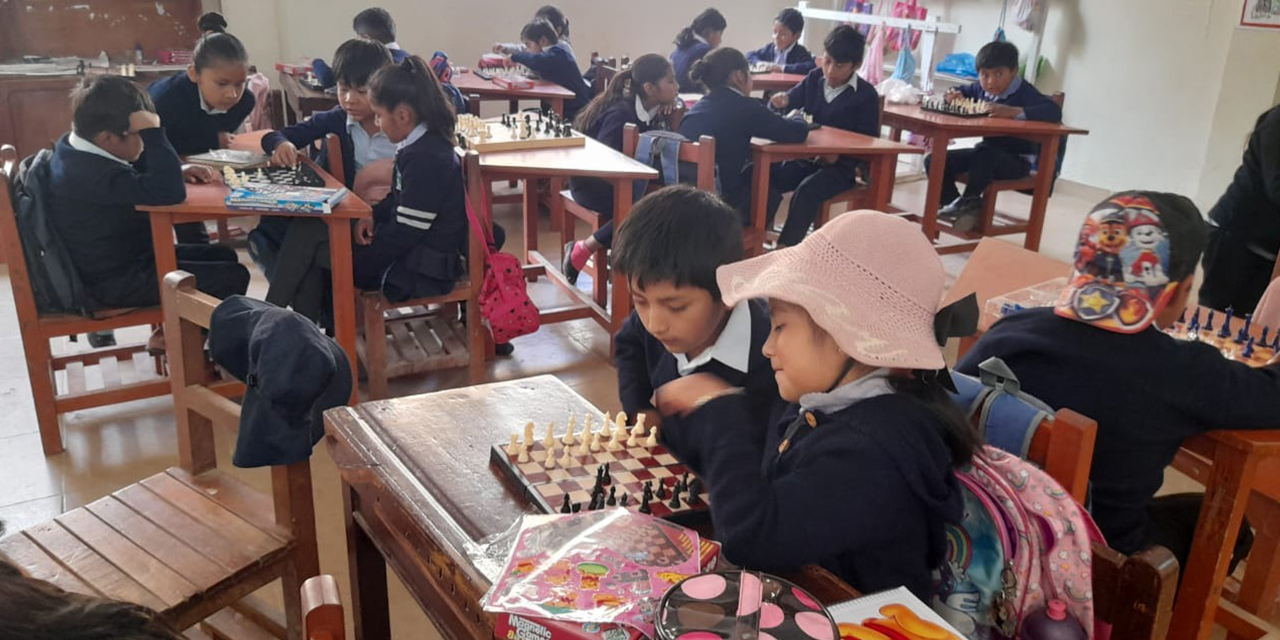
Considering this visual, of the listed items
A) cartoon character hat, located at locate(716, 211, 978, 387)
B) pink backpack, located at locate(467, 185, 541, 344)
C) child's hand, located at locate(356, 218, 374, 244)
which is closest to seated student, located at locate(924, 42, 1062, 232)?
pink backpack, located at locate(467, 185, 541, 344)

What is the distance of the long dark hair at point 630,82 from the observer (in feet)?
13.7

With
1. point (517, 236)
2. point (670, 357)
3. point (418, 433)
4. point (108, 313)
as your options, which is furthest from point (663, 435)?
point (517, 236)

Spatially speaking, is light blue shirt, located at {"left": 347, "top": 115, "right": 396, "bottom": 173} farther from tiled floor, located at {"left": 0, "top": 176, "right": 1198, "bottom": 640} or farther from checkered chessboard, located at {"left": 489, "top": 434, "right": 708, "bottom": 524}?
checkered chessboard, located at {"left": 489, "top": 434, "right": 708, "bottom": 524}

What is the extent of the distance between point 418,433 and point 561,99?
4.29 m

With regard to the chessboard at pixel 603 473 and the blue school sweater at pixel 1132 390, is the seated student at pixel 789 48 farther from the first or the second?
the chessboard at pixel 603 473

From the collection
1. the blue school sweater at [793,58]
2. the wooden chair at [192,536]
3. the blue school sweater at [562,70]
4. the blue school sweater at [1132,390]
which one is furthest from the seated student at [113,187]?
the blue school sweater at [793,58]

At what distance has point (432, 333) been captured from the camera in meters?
3.68

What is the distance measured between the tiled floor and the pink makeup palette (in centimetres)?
137

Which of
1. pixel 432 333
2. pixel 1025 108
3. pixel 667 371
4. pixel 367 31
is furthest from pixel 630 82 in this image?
pixel 667 371

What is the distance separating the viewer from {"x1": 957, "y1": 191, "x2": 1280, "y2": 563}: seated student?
161 centimetres

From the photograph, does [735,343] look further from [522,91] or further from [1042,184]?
[522,91]

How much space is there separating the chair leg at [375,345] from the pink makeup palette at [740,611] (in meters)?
2.37

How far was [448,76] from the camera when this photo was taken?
5316 millimetres

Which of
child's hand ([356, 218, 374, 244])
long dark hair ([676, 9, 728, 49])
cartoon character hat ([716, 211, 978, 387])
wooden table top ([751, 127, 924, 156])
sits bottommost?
child's hand ([356, 218, 374, 244])
